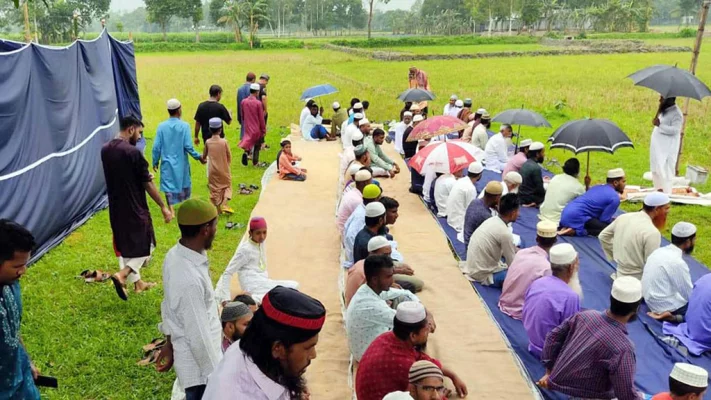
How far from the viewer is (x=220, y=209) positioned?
845cm

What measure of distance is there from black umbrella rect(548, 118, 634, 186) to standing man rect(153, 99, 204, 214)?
4.92 meters

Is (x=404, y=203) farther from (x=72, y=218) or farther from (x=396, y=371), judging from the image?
(x=396, y=371)

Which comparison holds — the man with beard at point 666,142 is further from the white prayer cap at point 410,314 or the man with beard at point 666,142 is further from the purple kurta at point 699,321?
the white prayer cap at point 410,314

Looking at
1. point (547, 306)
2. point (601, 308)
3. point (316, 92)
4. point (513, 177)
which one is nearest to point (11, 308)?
point (547, 306)

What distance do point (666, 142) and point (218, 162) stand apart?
637 cm

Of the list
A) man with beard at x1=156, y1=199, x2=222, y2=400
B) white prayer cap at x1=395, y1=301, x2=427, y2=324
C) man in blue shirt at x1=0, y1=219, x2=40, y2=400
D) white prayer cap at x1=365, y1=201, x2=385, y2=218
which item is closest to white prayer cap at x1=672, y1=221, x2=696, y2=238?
white prayer cap at x1=365, y1=201, x2=385, y2=218

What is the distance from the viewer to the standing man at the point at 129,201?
545 cm

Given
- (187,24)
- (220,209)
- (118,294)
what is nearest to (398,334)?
(118,294)

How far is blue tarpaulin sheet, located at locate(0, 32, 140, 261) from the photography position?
6.21 metres

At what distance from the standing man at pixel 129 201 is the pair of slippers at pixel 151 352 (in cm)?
86

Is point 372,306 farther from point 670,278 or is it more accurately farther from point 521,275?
point 670,278

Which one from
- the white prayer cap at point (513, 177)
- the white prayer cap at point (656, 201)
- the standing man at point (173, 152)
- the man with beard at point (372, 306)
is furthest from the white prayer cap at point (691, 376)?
the standing man at point (173, 152)

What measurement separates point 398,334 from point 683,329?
2878mm

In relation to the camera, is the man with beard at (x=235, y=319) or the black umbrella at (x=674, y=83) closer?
the man with beard at (x=235, y=319)
